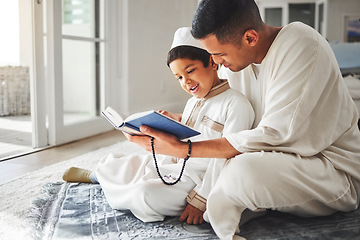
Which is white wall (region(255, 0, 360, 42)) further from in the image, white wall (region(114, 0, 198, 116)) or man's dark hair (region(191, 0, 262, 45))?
man's dark hair (region(191, 0, 262, 45))

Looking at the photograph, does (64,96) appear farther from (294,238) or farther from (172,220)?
(294,238)

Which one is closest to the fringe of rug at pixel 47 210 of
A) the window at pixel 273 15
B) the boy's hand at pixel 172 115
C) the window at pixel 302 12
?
the boy's hand at pixel 172 115

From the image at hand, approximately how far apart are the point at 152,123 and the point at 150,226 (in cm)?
38

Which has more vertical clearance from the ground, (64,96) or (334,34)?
(334,34)

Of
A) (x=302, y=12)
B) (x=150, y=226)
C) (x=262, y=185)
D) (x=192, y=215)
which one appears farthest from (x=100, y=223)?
(x=302, y=12)

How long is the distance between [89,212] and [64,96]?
1.62 m

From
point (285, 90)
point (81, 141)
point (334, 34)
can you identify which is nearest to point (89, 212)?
point (285, 90)

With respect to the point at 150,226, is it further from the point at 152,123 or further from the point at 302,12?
the point at 302,12

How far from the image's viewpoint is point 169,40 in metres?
4.72

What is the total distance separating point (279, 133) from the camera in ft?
4.31

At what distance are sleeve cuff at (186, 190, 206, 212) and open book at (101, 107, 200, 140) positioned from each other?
0.23 meters

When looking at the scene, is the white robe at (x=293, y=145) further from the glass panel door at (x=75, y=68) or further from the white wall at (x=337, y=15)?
the white wall at (x=337, y=15)

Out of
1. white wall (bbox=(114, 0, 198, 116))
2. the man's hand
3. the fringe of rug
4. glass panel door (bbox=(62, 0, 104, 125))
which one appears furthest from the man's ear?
white wall (bbox=(114, 0, 198, 116))

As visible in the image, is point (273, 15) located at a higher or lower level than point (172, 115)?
higher
